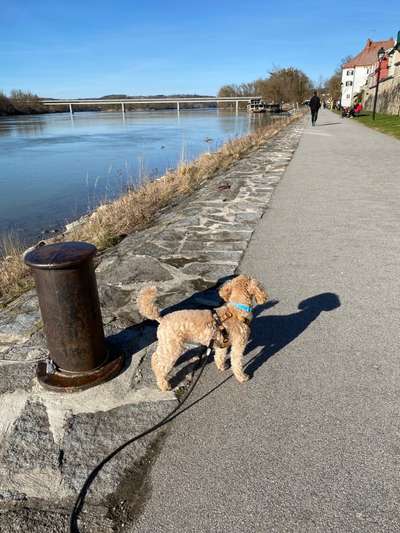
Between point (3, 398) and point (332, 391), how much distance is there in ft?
7.75

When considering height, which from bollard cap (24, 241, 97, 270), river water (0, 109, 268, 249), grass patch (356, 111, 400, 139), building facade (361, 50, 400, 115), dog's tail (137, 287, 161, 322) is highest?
building facade (361, 50, 400, 115)

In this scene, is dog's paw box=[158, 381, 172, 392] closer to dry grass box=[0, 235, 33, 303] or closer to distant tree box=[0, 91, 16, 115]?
dry grass box=[0, 235, 33, 303]

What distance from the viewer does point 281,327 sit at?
3574mm

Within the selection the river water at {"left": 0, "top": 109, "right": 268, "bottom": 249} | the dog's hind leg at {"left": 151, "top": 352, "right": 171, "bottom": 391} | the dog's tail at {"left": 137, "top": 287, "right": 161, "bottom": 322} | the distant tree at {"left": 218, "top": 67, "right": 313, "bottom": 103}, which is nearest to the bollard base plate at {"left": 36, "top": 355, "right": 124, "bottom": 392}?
the dog's hind leg at {"left": 151, "top": 352, "right": 171, "bottom": 391}

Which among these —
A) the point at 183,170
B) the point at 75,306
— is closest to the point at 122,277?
the point at 75,306

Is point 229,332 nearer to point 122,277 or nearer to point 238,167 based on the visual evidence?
point 122,277

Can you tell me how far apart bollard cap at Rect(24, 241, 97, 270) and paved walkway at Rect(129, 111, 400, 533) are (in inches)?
50.9

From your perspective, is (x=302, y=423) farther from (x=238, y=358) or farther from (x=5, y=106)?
(x=5, y=106)

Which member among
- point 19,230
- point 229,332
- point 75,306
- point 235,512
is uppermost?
point 75,306

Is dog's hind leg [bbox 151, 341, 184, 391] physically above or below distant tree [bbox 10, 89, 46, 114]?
below

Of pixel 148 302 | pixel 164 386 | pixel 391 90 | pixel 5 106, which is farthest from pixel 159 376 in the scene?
pixel 5 106

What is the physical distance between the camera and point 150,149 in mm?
24500

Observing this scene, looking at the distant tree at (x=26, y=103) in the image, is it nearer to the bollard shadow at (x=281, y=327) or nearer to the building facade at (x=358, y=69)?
the building facade at (x=358, y=69)

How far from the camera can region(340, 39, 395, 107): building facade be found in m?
82.6
